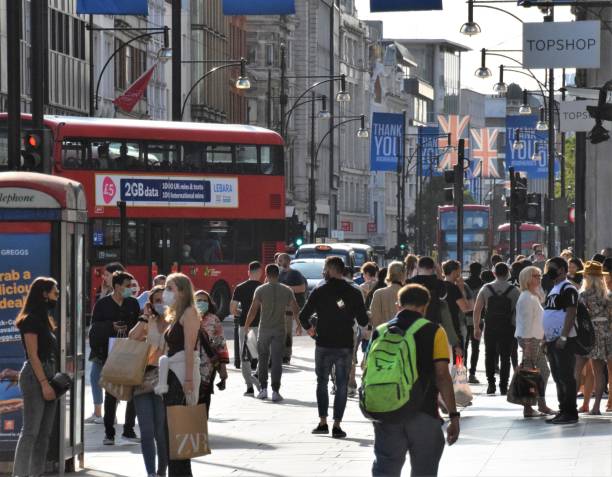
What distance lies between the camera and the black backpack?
2281 cm

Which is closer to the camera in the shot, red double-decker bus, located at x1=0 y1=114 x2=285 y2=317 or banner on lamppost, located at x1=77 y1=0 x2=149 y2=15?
banner on lamppost, located at x1=77 y1=0 x2=149 y2=15

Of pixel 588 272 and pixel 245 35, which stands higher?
pixel 245 35

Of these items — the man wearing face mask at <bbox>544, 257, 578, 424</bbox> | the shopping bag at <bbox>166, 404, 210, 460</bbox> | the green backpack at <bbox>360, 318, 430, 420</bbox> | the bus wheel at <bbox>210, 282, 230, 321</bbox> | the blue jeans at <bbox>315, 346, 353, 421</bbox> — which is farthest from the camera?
the bus wheel at <bbox>210, 282, 230, 321</bbox>

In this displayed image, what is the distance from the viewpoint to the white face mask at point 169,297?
1370 cm

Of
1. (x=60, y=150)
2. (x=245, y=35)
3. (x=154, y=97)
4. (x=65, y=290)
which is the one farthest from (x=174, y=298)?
(x=245, y=35)

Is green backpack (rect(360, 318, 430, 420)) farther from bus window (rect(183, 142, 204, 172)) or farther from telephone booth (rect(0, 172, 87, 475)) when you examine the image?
bus window (rect(183, 142, 204, 172))

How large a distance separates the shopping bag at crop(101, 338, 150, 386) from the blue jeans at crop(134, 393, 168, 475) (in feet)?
0.76

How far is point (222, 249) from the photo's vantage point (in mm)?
44344

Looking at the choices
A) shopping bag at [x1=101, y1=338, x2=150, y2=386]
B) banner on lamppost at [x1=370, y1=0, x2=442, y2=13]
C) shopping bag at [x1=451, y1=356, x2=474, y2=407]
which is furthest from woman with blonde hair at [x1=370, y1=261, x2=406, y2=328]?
shopping bag at [x1=101, y1=338, x2=150, y2=386]

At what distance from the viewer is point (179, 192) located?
4272 cm

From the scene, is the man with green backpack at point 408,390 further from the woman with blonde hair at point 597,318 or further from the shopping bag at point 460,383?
the shopping bag at point 460,383

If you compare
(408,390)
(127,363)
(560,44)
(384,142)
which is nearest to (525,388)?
(127,363)

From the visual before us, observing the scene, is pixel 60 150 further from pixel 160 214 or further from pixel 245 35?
pixel 245 35

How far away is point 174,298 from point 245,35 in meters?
89.1
